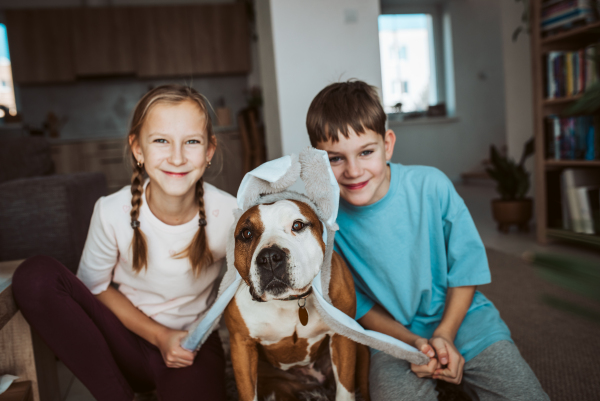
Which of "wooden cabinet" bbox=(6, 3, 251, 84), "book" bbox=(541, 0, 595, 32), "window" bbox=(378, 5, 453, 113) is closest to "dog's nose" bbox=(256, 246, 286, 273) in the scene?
"book" bbox=(541, 0, 595, 32)

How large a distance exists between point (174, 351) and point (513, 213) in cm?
293

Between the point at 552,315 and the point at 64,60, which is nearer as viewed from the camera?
the point at 552,315

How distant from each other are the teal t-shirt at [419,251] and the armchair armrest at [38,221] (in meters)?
1.09

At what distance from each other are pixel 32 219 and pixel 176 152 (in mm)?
864

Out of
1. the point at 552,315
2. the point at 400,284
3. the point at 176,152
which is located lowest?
the point at 552,315

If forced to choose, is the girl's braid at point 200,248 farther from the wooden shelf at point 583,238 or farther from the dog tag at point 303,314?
the wooden shelf at point 583,238

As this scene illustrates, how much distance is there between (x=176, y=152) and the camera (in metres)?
1.13

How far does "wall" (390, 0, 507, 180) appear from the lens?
6.50 m

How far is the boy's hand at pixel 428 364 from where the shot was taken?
39.7 inches

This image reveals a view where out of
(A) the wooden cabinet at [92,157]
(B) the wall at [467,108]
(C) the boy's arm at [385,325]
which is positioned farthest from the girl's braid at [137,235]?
(B) the wall at [467,108]

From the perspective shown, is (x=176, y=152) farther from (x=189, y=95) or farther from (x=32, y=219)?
(x=32, y=219)

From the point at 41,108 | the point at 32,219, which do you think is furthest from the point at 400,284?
the point at 41,108

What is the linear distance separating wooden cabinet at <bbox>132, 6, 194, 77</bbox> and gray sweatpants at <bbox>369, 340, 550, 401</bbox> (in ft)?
17.5

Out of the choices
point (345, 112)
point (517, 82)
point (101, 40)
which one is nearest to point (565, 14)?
point (517, 82)
